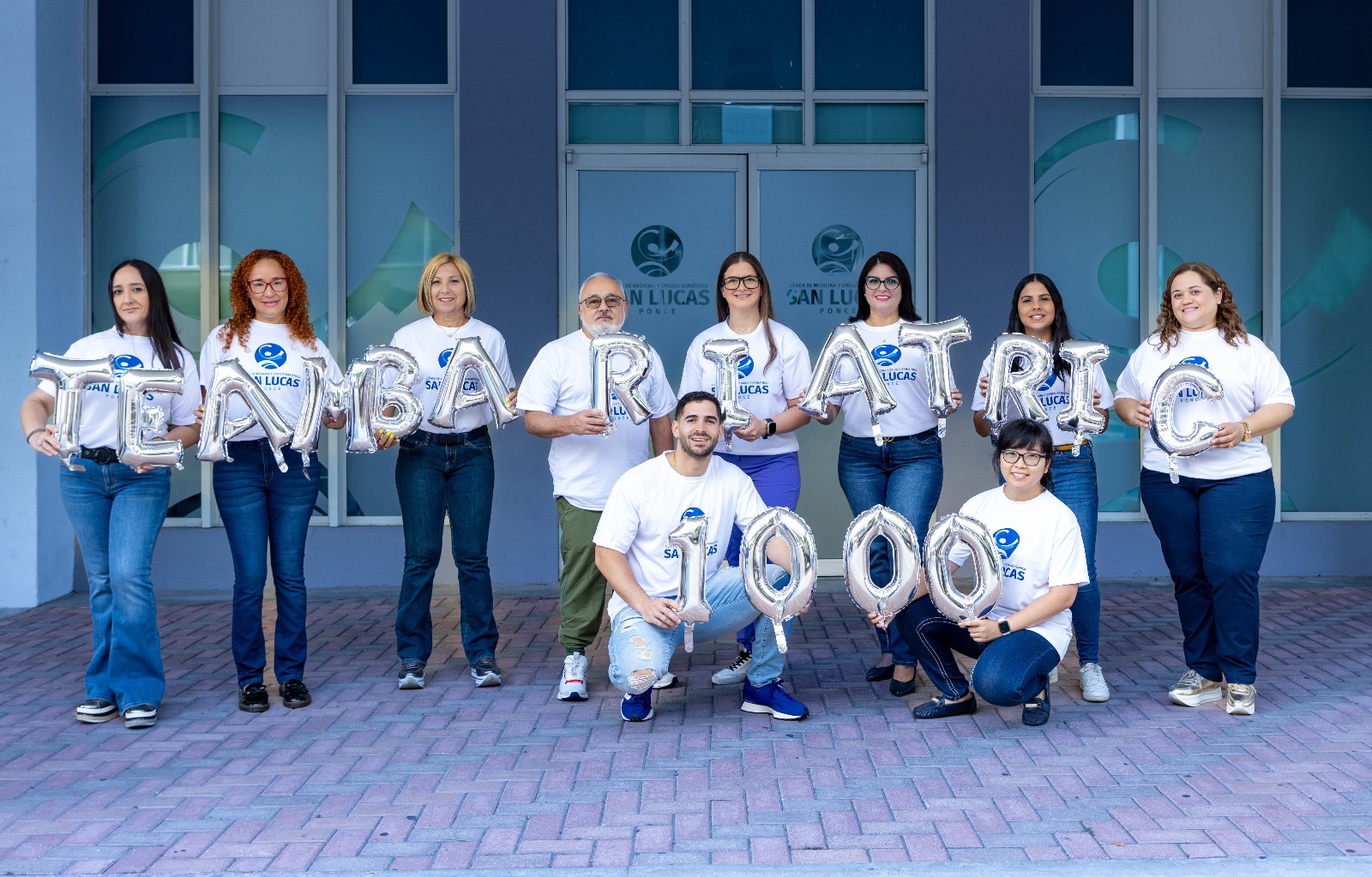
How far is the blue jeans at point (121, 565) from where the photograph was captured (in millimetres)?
5043

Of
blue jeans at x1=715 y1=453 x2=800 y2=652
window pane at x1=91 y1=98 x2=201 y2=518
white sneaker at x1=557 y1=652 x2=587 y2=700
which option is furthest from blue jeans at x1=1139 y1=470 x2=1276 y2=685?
window pane at x1=91 y1=98 x2=201 y2=518

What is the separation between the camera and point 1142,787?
4.18m

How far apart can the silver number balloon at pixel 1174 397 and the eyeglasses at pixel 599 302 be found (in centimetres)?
223

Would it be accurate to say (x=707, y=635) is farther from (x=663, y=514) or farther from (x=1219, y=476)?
(x=1219, y=476)

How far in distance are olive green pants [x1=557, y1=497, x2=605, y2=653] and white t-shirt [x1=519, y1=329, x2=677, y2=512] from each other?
0.22 ft

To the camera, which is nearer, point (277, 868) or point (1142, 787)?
point (277, 868)

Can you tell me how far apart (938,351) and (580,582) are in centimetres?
182

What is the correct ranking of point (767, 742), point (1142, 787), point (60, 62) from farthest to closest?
1. point (60, 62)
2. point (767, 742)
3. point (1142, 787)

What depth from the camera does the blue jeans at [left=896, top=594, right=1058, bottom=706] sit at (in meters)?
4.82

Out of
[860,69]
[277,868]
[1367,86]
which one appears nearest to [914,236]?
[860,69]

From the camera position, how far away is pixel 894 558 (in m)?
4.93

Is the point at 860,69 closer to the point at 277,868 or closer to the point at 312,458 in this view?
the point at 312,458

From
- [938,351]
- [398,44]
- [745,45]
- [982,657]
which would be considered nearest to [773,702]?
[982,657]

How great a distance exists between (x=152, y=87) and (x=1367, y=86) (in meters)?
8.11
